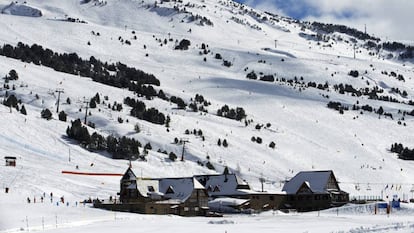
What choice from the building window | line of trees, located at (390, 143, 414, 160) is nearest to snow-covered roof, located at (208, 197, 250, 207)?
the building window

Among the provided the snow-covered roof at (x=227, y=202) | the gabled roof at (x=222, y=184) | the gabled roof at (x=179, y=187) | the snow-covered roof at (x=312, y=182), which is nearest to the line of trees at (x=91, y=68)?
the gabled roof at (x=222, y=184)

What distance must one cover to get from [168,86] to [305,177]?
75.2 meters

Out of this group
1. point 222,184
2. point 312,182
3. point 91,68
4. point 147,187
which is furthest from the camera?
point 91,68

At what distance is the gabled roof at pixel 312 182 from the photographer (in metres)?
78.4

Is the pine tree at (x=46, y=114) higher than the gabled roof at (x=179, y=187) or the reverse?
higher

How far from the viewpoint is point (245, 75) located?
184m

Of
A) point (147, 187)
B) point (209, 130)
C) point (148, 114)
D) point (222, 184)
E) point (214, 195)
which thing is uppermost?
point (148, 114)

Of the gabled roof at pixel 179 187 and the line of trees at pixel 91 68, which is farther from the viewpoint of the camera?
the line of trees at pixel 91 68

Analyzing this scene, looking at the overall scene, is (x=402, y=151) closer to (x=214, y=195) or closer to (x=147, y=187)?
(x=214, y=195)

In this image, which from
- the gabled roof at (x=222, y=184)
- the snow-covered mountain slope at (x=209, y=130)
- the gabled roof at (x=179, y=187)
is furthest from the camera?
the snow-covered mountain slope at (x=209, y=130)

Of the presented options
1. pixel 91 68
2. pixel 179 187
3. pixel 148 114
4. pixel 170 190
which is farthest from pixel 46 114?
pixel 91 68

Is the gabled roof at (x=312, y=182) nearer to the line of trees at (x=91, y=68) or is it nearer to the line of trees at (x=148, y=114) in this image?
the line of trees at (x=148, y=114)

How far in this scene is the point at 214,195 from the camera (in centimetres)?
7812

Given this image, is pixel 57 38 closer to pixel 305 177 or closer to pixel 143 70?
pixel 143 70
